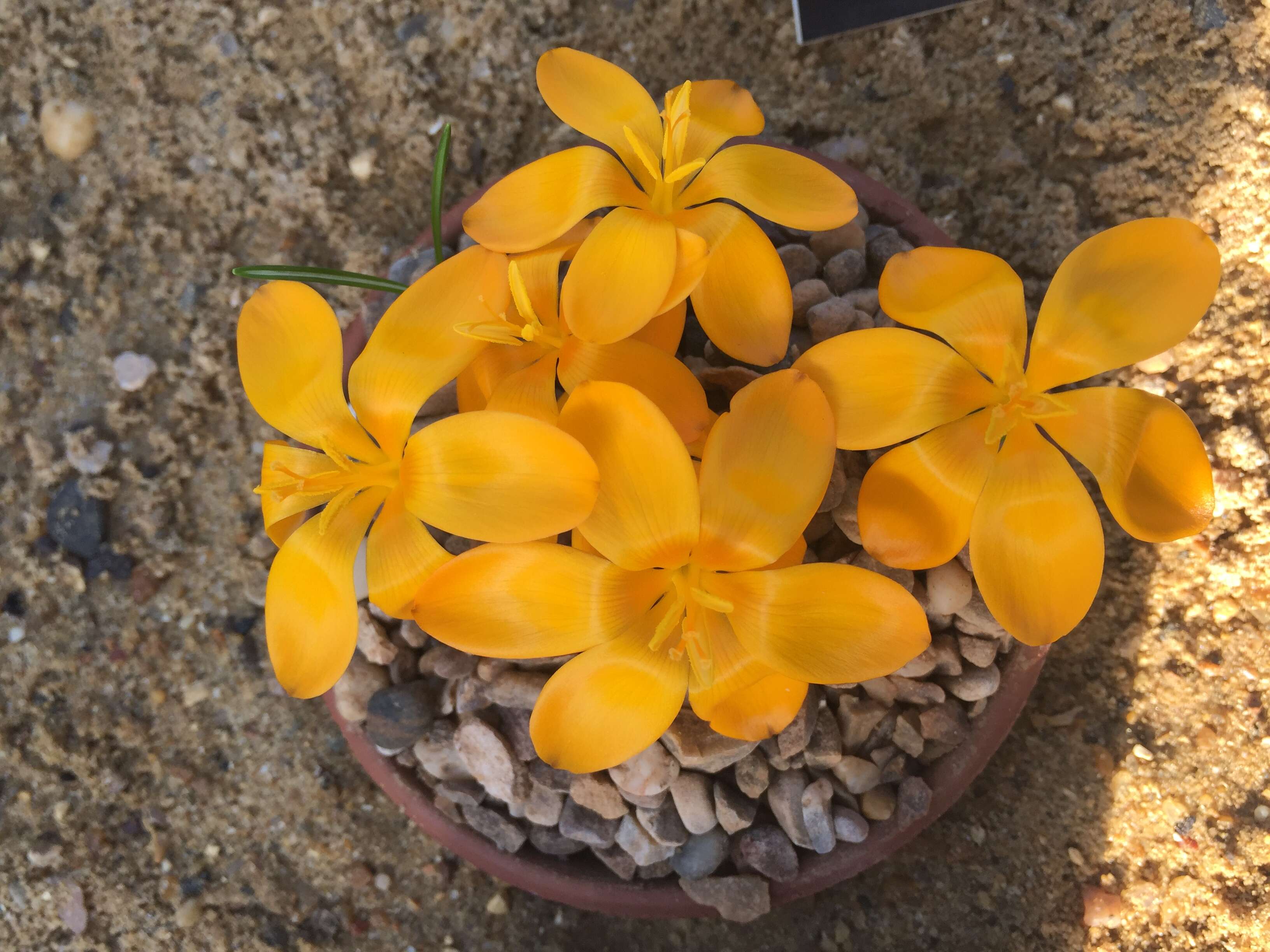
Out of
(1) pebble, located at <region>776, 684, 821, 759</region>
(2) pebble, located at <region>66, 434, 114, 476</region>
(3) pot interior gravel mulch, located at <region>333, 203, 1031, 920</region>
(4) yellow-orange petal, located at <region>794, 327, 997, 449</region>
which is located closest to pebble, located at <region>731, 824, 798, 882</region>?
(3) pot interior gravel mulch, located at <region>333, 203, 1031, 920</region>

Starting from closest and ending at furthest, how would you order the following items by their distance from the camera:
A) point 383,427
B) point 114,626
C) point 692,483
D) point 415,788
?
point 692,483, point 383,427, point 415,788, point 114,626

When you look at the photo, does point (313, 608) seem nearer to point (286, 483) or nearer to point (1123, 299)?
point (286, 483)

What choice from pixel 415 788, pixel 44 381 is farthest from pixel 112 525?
pixel 415 788

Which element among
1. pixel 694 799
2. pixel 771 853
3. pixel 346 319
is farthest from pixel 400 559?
pixel 346 319

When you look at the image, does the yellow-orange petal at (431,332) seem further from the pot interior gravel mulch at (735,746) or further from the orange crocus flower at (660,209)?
the pot interior gravel mulch at (735,746)

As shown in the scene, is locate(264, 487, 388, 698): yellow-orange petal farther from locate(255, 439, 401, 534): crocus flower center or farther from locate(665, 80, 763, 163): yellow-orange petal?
locate(665, 80, 763, 163): yellow-orange petal

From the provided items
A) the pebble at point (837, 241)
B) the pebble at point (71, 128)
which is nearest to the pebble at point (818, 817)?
the pebble at point (837, 241)

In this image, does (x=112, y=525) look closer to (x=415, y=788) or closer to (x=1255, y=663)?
(x=415, y=788)
